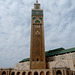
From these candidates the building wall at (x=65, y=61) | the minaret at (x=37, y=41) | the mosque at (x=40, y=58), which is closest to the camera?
the mosque at (x=40, y=58)

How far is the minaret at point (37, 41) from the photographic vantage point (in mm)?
33422

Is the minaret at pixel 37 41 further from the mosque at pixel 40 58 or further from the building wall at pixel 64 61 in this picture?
the building wall at pixel 64 61

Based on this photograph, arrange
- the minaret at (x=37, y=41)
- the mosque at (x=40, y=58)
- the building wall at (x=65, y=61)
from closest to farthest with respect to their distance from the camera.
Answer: the mosque at (x=40, y=58) → the building wall at (x=65, y=61) → the minaret at (x=37, y=41)

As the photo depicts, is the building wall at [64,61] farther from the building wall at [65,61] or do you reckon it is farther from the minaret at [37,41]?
the minaret at [37,41]

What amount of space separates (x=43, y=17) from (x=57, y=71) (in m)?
19.7

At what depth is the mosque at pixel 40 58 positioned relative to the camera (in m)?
29.9

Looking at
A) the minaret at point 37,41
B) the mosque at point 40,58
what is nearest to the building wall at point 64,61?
the mosque at point 40,58

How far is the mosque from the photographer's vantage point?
29.9 m

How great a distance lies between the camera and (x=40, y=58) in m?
34.1

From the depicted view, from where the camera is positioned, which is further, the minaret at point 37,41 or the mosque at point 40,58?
the minaret at point 37,41

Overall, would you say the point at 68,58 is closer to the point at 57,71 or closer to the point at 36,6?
the point at 57,71

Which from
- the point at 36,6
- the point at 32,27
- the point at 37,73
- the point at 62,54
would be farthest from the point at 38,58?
the point at 36,6

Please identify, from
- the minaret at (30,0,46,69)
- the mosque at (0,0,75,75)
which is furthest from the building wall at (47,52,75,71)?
the minaret at (30,0,46,69)

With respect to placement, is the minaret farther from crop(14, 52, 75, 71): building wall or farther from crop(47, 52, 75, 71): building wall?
crop(47, 52, 75, 71): building wall
